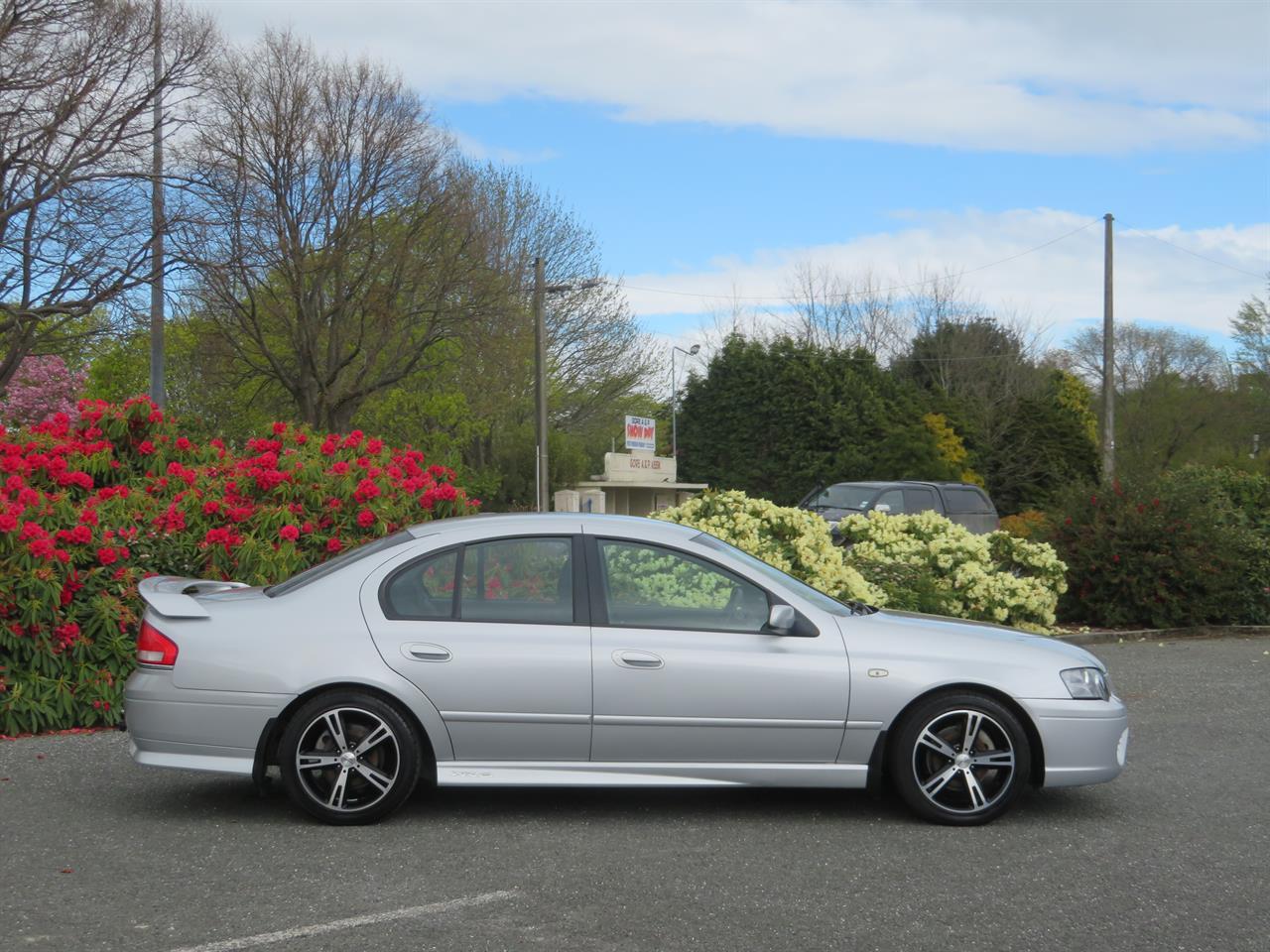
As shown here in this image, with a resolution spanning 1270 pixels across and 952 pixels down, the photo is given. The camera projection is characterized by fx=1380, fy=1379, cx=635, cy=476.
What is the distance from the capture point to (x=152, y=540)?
977 cm

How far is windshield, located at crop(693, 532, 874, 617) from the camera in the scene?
264 inches

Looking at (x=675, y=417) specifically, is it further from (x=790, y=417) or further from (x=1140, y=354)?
(x=1140, y=354)

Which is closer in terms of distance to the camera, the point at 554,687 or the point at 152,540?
the point at 554,687

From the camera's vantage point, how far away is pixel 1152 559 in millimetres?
15562

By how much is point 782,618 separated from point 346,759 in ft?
6.82

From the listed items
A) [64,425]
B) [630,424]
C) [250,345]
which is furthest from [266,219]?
[64,425]

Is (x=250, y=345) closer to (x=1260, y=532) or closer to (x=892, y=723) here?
(x=1260, y=532)

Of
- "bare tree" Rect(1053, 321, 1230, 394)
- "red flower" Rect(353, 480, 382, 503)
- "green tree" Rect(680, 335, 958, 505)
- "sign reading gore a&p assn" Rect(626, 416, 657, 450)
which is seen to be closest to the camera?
"red flower" Rect(353, 480, 382, 503)

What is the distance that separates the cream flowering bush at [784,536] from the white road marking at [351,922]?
6.98 meters

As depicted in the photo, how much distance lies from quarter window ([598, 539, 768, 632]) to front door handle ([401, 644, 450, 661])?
782mm

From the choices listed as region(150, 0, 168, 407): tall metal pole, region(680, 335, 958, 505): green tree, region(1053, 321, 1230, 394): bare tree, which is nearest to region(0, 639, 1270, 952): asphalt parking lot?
region(150, 0, 168, 407): tall metal pole

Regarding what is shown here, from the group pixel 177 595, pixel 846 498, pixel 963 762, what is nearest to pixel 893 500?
pixel 846 498

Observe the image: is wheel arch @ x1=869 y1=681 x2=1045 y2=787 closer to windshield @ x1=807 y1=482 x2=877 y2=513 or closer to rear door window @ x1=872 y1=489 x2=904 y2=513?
windshield @ x1=807 y1=482 x2=877 y2=513

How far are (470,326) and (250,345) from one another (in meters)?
5.58
